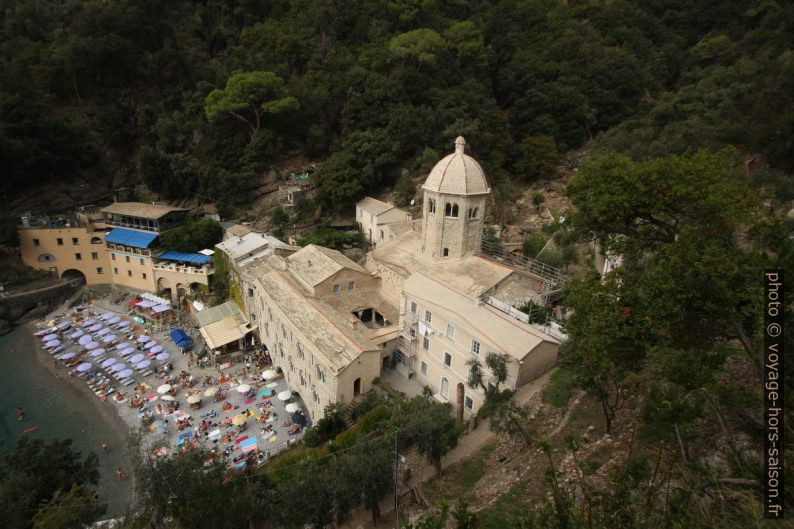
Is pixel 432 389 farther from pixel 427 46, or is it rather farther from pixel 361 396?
pixel 427 46

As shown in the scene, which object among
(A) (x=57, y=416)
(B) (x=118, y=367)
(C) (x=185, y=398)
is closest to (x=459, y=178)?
(C) (x=185, y=398)

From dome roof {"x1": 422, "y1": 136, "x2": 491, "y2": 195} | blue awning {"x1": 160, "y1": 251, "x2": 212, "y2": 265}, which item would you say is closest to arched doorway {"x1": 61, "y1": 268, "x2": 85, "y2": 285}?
blue awning {"x1": 160, "y1": 251, "x2": 212, "y2": 265}

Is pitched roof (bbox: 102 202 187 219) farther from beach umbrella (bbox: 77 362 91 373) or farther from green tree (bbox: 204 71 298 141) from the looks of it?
beach umbrella (bbox: 77 362 91 373)

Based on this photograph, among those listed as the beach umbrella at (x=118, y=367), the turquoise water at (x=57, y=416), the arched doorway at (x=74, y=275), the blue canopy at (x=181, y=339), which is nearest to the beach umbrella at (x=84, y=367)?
the turquoise water at (x=57, y=416)

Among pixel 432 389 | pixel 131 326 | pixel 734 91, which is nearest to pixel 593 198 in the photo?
pixel 432 389

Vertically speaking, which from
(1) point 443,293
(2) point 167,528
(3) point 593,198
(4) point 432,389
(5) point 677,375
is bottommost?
(4) point 432,389

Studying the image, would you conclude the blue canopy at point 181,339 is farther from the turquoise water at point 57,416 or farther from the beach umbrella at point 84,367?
the turquoise water at point 57,416
